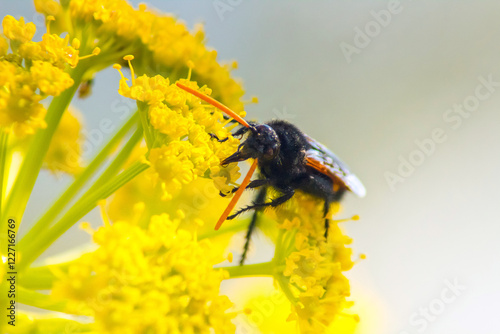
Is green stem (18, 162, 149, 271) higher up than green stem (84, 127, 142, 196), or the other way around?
green stem (84, 127, 142, 196)

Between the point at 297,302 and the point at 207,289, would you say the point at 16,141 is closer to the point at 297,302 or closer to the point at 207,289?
the point at 207,289

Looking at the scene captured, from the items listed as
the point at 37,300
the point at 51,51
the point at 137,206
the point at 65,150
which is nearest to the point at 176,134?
the point at 137,206

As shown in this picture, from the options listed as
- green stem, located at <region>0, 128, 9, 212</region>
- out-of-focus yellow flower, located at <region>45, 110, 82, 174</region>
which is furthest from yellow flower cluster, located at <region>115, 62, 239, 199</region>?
out-of-focus yellow flower, located at <region>45, 110, 82, 174</region>

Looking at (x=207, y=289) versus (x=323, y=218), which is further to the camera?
(x=323, y=218)

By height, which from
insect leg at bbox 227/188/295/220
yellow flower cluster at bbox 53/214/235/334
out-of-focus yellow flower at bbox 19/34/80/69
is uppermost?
out-of-focus yellow flower at bbox 19/34/80/69

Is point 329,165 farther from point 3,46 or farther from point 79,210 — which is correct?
point 3,46

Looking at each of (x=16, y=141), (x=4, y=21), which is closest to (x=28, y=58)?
(x=4, y=21)

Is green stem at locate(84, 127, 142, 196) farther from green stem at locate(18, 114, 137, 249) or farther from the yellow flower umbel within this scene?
green stem at locate(18, 114, 137, 249)
